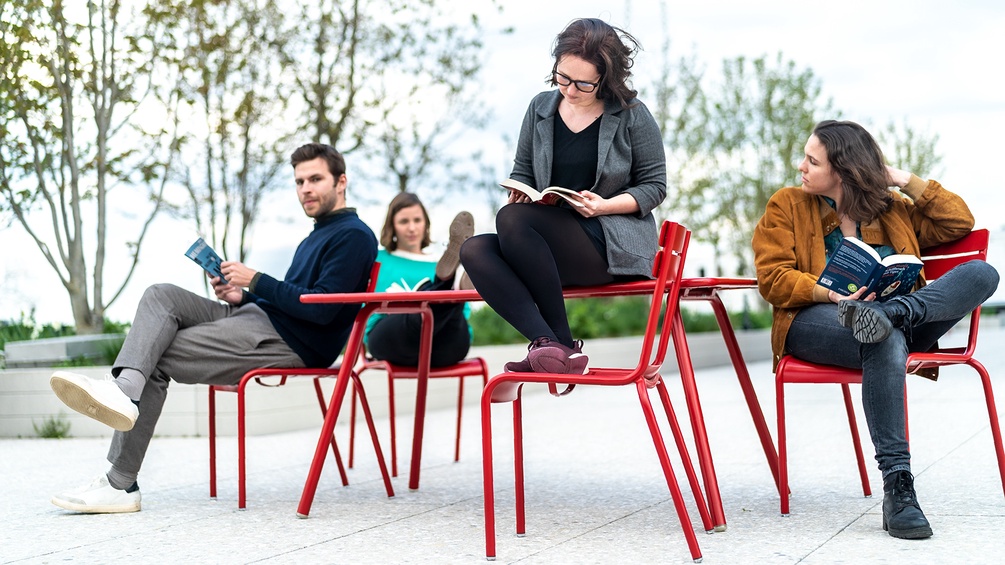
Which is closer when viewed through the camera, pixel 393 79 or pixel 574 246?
pixel 574 246

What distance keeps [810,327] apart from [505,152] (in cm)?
1220

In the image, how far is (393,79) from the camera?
10.6 metres

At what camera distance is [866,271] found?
9.53ft

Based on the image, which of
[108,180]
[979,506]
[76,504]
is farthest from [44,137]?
[979,506]

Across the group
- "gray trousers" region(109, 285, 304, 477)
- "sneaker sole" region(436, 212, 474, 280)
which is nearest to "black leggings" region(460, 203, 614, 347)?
"sneaker sole" region(436, 212, 474, 280)

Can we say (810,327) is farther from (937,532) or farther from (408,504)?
(408,504)

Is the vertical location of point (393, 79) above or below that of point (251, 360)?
above

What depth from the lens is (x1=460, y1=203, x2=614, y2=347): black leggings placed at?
2869 millimetres

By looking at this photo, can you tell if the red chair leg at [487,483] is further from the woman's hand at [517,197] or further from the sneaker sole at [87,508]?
the sneaker sole at [87,508]

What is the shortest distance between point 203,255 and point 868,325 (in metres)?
2.12

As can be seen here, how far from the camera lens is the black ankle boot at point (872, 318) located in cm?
283

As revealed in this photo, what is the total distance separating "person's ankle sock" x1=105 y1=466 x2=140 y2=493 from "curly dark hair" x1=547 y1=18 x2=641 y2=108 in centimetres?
197

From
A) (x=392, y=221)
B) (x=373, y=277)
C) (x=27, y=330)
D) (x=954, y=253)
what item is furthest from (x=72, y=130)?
(x=954, y=253)

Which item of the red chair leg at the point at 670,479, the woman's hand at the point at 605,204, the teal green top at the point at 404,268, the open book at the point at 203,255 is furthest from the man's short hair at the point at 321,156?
the red chair leg at the point at 670,479
